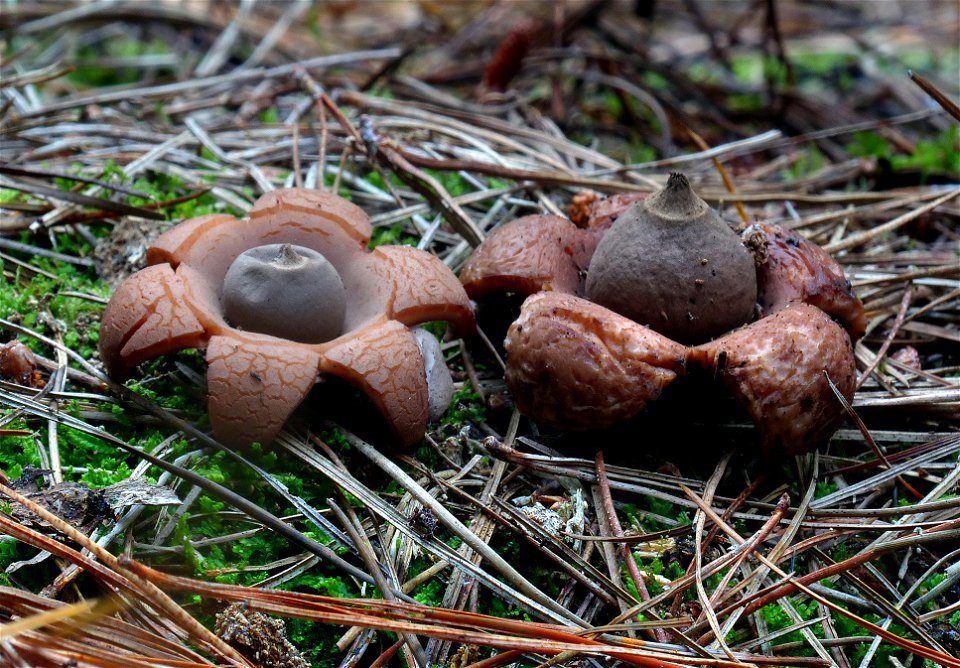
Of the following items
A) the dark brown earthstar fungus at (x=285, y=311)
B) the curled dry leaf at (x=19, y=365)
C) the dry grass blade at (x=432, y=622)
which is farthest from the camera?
the curled dry leaf at (x=19, y=365)

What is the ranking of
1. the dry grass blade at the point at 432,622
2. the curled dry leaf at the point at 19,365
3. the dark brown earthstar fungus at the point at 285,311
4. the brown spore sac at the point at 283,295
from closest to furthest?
the dry grass blade at the point at 432,622, the dark brown earthstar fungus at the point at 285,311, the brown spore sac at the point at 283,295, the curled dry leaf at the point at 19,365

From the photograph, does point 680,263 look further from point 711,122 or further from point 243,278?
point 711,122

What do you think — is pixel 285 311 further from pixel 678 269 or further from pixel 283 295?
pixel 678 269

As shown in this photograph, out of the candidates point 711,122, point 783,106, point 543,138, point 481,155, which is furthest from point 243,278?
point 783,106

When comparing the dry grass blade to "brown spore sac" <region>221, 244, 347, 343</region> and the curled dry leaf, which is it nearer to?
"brown spore sac" <region>221, 244, 347, 343</region>

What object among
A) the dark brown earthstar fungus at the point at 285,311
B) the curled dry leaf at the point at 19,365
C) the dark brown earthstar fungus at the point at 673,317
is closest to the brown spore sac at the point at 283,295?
the dark brown earthstar fungus at the point at 285,311

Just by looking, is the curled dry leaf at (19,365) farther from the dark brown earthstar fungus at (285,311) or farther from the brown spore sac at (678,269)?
the brown spore sac at (678,269)

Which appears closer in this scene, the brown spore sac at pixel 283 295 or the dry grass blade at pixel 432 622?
the dry grass blade at pixel 432 622

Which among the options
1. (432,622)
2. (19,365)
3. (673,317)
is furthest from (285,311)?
(673,317)
